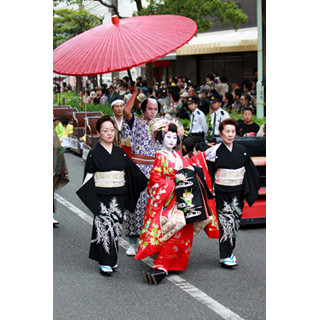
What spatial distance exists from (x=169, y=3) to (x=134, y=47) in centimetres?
1241

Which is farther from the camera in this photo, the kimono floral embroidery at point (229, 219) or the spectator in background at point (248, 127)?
the spectator in background at point (248, 127)

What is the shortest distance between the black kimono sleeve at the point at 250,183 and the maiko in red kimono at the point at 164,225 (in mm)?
735

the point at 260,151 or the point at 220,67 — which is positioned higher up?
the point at 220,67

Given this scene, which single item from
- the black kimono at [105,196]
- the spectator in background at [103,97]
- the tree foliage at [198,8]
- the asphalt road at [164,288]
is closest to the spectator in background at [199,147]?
the asphalt road at [164,288]

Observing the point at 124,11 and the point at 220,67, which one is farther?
the point at 124,11

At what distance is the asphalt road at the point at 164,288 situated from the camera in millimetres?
4758

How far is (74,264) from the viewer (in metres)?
6.22

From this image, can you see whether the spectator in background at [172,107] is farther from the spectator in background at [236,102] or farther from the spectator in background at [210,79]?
the spectator in background at [236,102]

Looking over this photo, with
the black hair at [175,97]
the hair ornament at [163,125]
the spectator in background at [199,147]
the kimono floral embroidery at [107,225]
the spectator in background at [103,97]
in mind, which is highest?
the spectator in background at [103,97]

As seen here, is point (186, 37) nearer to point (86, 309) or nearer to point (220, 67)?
point (86, 309)

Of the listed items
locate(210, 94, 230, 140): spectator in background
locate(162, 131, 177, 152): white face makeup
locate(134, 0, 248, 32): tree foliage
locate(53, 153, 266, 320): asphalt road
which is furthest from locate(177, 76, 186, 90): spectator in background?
locate(162, 131, 177, 152): white face makeup

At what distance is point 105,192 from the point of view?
5812mm

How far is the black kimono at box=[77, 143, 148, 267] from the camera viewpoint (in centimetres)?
→ 576

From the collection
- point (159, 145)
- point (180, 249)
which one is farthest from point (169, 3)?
point (180, 249)
